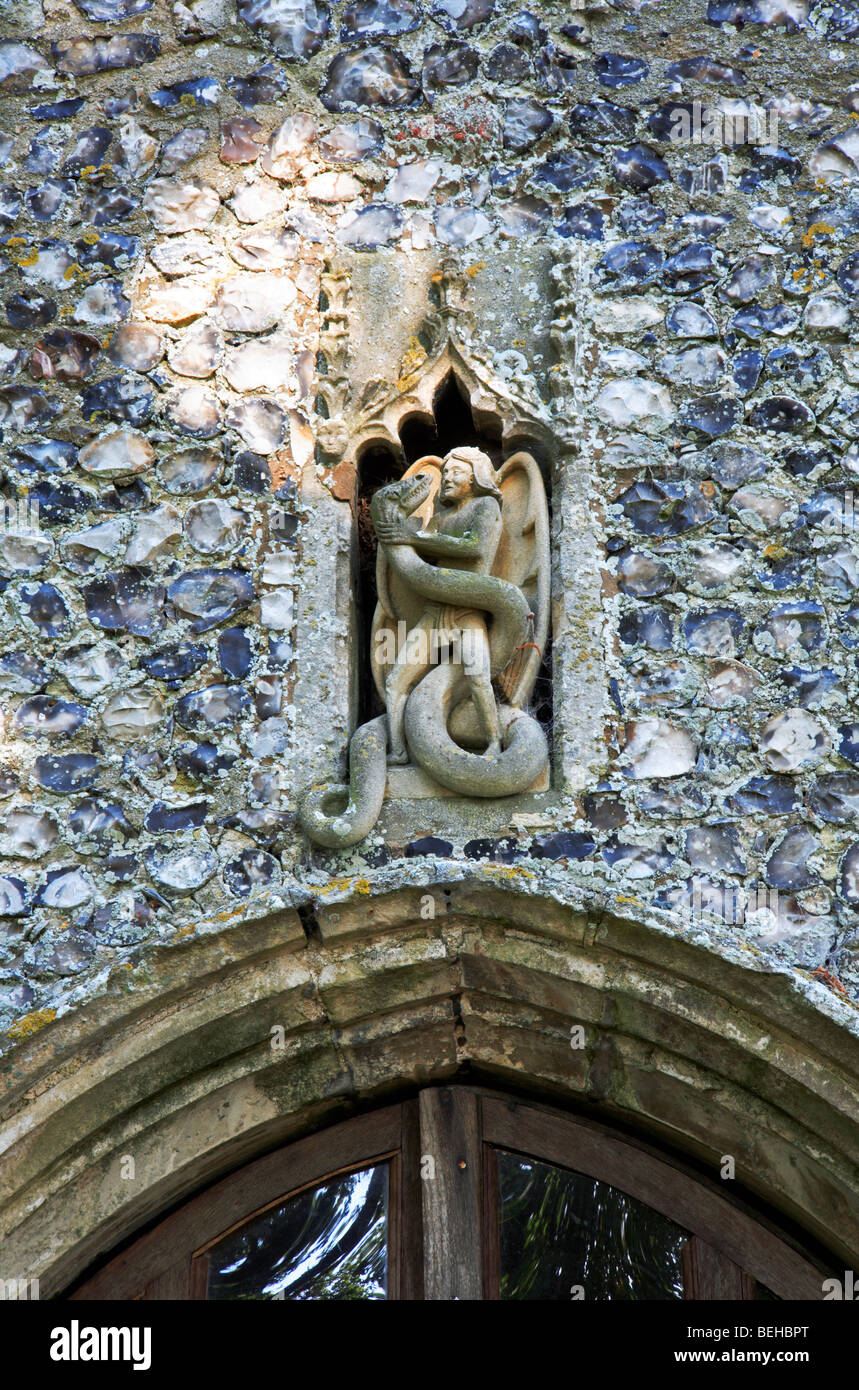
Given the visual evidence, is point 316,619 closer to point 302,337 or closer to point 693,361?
point 302,337

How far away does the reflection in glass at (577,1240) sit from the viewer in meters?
4.71

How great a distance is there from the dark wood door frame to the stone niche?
76 cm

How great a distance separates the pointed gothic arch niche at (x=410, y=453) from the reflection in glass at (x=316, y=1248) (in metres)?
1.21

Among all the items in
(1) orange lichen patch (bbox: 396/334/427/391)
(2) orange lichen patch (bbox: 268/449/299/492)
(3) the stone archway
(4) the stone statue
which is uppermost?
(1) orange lichen patch (bbox: 396/334/427/391)

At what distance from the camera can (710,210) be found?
5.37 metres

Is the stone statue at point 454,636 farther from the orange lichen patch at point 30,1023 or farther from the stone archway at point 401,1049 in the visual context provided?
the orange lichen patch at point 30,1023

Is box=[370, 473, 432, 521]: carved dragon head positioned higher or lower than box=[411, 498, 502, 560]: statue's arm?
higher

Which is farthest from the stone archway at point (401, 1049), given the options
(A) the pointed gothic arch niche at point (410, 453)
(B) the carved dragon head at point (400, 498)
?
(B) the carved dragon head at point (400, 498)

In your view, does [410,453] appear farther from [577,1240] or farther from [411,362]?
[577,1240]

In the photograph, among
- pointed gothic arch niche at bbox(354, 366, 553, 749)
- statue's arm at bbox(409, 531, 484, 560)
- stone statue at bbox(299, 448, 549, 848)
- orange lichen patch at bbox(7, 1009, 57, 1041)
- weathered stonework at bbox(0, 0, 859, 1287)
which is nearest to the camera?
orange lichen patch at bbox(7, 1009, 57, 1041)

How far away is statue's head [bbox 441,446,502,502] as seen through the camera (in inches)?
200

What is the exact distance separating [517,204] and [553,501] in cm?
90

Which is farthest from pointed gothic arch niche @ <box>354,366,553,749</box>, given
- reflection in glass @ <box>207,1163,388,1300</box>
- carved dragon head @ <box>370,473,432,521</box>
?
reflection in glass @ <box>207,1163,388,1300</box>

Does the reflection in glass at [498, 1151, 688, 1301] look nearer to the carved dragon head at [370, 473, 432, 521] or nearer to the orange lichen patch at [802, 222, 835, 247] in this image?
the carved dragon head at [370, 473, 432, 521]
